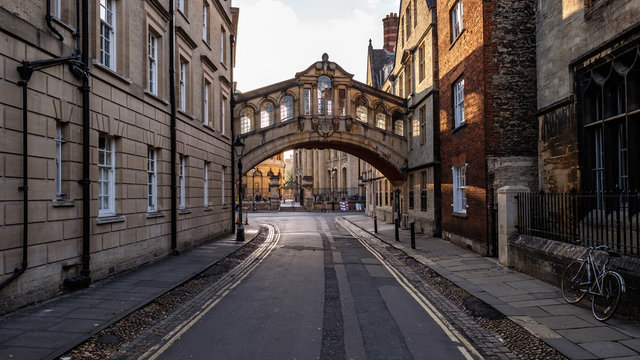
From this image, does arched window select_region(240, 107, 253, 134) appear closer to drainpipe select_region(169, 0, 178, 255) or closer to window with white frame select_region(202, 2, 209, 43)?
window with white frame select_region(202, 2, 209, 43)

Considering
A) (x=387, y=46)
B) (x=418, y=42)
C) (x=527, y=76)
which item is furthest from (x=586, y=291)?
(x=387, y=46)

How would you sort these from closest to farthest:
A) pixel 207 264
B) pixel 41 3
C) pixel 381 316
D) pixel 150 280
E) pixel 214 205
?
pixel 381 316, pixel 41 3, pixel 150 280, pixel 207 264, pixel 214 205

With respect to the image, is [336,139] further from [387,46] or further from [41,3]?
[387,46]

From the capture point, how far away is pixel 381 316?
6.52 meters

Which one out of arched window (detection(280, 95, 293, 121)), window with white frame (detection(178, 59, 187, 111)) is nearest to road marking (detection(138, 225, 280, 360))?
window with white frame (detection(178, 59, 187, 111))

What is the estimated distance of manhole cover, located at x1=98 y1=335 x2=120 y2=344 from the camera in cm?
540

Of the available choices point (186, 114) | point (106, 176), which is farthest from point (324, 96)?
point (106, 176)

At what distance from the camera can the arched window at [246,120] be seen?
23056 mm

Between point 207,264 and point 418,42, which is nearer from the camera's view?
point 207,264

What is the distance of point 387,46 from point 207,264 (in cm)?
3926

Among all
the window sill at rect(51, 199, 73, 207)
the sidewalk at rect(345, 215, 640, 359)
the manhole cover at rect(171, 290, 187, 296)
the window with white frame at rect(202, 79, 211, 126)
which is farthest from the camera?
the window with white frame at rect(202, 79, 211, 126)

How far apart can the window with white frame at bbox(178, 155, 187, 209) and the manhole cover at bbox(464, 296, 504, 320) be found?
34.7 feet

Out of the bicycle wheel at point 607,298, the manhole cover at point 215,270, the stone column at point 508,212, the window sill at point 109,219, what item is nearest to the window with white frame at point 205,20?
the window sill at point 109,219

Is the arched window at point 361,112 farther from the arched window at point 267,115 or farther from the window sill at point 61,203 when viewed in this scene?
the window sill at point 61,203
